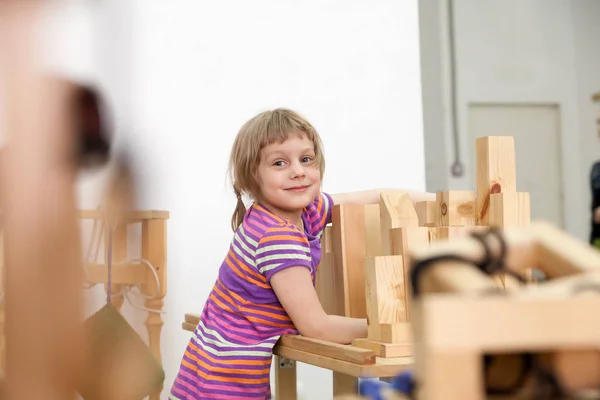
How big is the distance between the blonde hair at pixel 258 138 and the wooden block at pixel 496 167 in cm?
31

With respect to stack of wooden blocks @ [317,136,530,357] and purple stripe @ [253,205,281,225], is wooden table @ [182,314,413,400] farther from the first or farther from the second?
purple stripe @ [253,205,281,225]

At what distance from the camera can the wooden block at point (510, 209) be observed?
1.10 meters

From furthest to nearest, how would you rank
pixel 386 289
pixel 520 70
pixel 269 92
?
pixel 520 70 < pixel 269 92 < pixel 386 289

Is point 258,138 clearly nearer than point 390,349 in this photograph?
No

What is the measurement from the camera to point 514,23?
2.75 m

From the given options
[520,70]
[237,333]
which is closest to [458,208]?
[237,333]

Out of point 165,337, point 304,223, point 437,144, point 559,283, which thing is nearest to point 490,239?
point 559,283

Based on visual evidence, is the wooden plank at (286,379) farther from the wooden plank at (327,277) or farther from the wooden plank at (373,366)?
the wooden plank at (373,366)

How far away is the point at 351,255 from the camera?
1.28m

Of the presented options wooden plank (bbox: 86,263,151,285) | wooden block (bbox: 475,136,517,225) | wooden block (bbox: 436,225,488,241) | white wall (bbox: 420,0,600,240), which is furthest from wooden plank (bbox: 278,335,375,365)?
white wall (bbox: 420,0,600,240)

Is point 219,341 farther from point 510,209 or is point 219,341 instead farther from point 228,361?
point 510,209

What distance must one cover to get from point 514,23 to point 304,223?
1.71 m

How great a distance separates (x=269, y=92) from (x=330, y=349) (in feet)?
3.86

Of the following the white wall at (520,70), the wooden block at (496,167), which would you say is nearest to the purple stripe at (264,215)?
the wooden block at (496,167)
